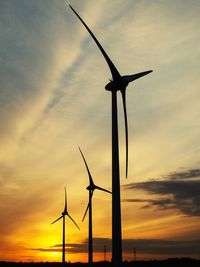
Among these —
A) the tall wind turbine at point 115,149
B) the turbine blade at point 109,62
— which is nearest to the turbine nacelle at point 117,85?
the tall wind turbine at point 115,149

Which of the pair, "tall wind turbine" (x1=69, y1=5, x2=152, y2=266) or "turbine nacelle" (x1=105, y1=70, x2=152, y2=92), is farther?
"turbine nacelle" (x1=105, y1=70, x2=152, y2=92)

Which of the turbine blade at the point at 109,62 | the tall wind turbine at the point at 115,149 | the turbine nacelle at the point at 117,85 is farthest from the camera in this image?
the turbine blade at the point at 109,62

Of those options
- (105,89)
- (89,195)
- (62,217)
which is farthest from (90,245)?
(62,217)

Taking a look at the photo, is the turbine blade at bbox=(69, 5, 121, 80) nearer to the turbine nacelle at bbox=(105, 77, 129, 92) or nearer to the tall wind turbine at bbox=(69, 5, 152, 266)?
the tall wind turbine at bbox=(69, 5, 152, 266)

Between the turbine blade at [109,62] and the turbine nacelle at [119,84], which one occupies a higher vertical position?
the turbine blade at [109,62]

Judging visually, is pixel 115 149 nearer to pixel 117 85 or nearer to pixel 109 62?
pixel 117 85

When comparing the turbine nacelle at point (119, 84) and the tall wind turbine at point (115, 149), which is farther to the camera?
the turbine nacelle at point (119, 84)

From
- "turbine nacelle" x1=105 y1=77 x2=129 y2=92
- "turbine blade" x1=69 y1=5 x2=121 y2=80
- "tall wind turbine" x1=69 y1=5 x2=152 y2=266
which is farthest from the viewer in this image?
"turbine blade" x1=69 y1=5 x2=121 y2=80

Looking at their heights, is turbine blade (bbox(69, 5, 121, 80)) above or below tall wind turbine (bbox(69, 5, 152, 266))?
above

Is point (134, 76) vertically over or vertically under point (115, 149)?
over

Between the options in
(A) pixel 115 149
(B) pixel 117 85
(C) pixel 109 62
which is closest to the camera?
(A) pixel 115 149

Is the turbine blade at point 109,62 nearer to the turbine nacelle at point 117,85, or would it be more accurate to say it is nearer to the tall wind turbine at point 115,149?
the tall wind turbine at point 115,149

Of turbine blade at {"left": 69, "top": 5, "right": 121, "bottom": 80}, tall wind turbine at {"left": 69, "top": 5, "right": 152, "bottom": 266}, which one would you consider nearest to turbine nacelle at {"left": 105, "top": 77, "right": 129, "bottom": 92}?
tall wind turbine at {"left": 69, "top": 5, "right": 152, "bottom": 266}

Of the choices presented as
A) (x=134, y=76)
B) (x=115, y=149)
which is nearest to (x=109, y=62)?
(x=134, y=76)
